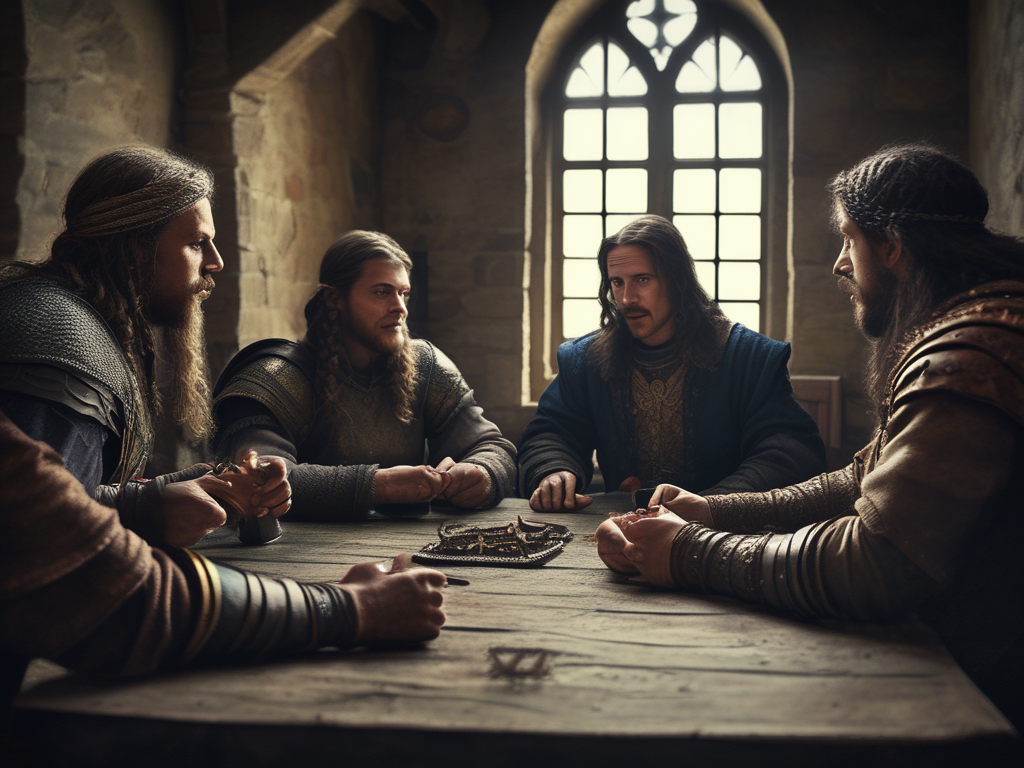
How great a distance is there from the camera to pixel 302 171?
490 cm

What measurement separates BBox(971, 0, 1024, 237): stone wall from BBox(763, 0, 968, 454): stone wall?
0.21 m

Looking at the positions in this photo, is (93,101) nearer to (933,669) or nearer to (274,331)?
(274,331)

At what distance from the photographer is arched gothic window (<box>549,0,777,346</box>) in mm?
5879

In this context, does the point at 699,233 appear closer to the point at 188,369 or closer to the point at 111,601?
the point at 188,369

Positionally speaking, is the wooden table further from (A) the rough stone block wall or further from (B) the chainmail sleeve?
(A) the rough stone block wall

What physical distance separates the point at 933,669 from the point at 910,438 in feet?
1.27

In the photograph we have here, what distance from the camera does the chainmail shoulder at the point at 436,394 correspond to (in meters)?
3.14

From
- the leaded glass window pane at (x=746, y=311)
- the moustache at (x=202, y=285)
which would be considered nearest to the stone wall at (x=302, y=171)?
the moustache at (x=202, y=285)

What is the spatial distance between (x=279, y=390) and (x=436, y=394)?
2.04 feet

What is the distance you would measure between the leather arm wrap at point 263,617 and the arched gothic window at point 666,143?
4783 mm

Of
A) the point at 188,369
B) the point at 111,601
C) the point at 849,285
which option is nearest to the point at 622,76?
the point at 849,285

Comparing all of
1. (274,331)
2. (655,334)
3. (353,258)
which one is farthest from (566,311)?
(353,258)

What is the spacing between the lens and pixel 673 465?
3184mm

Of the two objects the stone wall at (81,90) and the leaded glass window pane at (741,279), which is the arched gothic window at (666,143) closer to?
the leaded glass window pane at (741,279)
